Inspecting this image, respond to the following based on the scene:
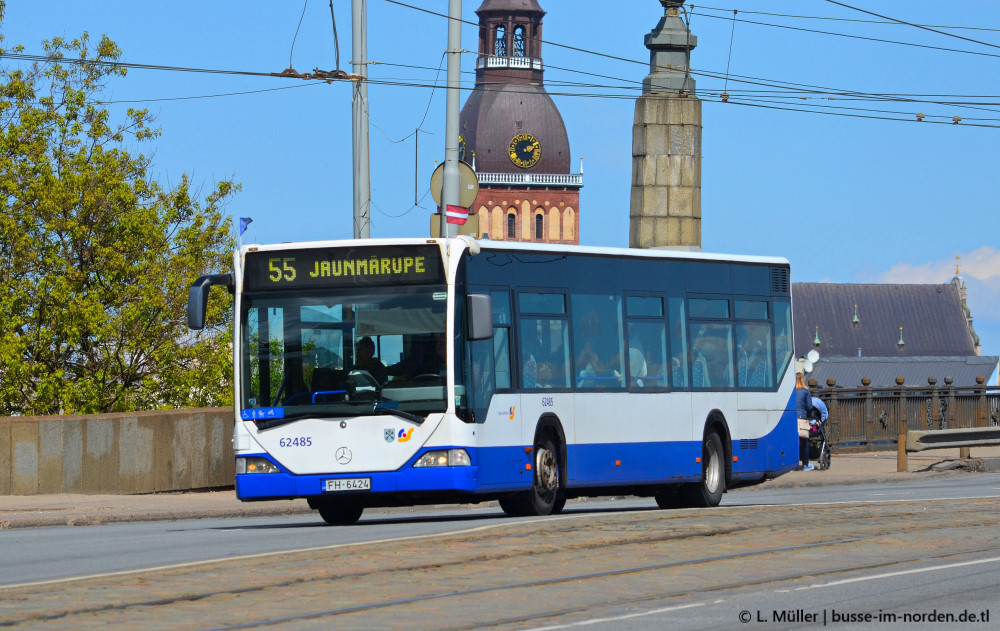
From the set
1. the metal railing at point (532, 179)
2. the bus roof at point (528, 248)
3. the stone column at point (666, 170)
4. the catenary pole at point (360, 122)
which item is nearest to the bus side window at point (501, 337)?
the bus roof at point (528, 248)

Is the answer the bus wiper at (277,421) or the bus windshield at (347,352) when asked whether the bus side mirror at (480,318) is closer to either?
the bus windshield at (347,352)

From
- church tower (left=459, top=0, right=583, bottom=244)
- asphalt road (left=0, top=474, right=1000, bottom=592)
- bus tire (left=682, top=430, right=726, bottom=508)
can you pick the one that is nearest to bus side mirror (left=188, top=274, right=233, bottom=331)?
asphalt road (left=0, top=474, right=1000, bottom=592)

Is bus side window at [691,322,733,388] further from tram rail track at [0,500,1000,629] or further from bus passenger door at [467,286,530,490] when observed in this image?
tram rail track at [0,500,1000,629]

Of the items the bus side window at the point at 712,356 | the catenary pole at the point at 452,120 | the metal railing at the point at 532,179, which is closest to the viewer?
the bus side window at the point at 712,356

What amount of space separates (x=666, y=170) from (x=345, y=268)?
20531 mm

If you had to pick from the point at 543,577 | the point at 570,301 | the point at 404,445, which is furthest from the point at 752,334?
the point at 543,577

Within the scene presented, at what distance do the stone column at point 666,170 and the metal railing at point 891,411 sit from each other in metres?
4.47

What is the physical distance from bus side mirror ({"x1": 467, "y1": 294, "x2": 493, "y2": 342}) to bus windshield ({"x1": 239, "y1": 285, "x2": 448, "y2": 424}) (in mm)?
322

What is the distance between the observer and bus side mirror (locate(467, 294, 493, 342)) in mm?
15523

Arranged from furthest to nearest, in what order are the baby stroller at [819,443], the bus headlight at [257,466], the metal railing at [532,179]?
the metal railing at [532,179]
the baby stroller at [819,443]
the bus headlight at [257,466]

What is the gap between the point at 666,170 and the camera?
118 feet

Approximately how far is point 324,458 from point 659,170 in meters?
21.0

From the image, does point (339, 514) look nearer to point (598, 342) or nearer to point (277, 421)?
point (277, 421)

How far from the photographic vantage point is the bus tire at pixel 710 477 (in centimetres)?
1925
